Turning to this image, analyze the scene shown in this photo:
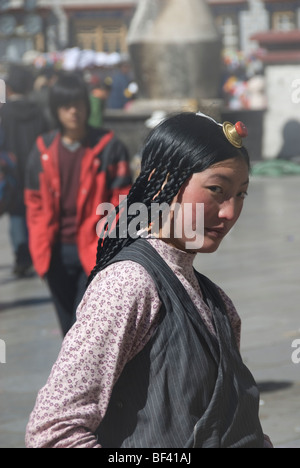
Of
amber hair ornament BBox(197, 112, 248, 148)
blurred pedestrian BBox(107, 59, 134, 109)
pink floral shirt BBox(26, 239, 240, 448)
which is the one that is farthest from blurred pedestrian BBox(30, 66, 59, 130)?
pink floral shirt BBox(26, 239, 240, 448)

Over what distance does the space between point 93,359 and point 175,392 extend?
19cm

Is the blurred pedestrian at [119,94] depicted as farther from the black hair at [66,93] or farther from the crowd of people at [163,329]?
the crowd of people at [163,329]

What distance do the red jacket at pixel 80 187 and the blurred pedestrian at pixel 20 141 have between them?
12.2ft

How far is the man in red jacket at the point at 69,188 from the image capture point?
19.0 feet

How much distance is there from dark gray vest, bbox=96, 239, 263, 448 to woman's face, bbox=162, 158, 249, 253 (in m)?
0.09

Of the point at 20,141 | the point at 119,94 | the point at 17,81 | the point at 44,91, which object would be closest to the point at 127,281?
the point at 20,141

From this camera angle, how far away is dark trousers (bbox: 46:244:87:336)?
18.9 ft

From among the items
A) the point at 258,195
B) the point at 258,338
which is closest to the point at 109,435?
the point at 258,338

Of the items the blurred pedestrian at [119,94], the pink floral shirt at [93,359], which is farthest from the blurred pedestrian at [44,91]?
the pink floral shirt at [93,359]

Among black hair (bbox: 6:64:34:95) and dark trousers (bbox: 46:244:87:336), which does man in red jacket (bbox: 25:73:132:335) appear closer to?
dark trousers (bbox: 46:244:87:336)

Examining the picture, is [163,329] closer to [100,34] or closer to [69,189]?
[69,189]

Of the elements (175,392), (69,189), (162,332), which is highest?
(162,332)

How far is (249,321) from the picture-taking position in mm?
7246

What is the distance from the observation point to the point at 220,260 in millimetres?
10078
